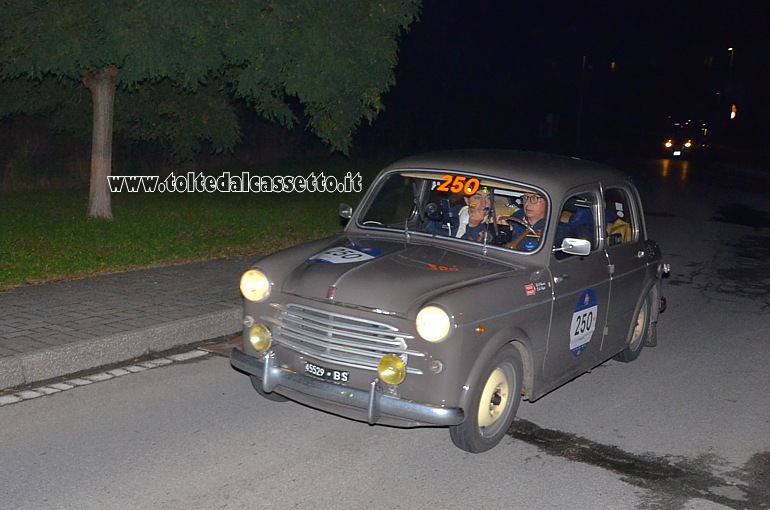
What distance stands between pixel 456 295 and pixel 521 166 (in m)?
1.77

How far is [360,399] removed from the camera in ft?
17.3

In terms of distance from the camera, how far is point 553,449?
5.82m

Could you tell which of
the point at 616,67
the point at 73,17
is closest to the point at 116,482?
the point at 73,17

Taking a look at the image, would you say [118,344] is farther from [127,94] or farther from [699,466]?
[127,94]

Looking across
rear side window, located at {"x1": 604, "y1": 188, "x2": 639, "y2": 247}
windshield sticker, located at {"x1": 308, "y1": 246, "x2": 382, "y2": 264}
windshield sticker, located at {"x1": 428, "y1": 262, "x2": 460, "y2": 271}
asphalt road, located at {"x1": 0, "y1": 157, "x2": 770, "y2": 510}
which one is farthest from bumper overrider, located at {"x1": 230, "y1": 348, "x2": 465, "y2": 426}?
A: rear side window, located at {"x1": 604, "y1": 188, "x2": 639, "y2": 247}

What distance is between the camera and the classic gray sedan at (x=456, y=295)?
527 centimetres

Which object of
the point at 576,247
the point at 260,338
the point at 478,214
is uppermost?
the point at 478,214

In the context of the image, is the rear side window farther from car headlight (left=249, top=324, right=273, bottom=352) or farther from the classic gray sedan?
car headlight (left=249, top=324, right=273, bottom=352)

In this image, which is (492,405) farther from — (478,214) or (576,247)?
(478,214)

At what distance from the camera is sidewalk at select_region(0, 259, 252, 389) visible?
6969mm

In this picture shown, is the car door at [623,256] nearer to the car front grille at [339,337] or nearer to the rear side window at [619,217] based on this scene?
the rear side window at [619,217]

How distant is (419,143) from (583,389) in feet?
107

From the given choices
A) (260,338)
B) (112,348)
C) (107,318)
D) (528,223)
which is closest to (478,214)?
(528,223)

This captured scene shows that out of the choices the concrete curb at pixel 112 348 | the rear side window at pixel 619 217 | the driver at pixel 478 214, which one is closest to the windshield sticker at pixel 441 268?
the driver at pixel 478 214
